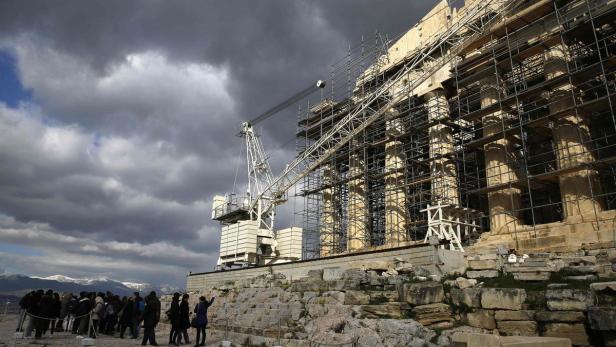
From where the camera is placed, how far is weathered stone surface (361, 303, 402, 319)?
15.0 meters

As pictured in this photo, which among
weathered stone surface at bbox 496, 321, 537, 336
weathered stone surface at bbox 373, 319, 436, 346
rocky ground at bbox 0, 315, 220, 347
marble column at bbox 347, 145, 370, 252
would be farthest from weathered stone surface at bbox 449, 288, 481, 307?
marble column at bbox 347, 145, 370, 252

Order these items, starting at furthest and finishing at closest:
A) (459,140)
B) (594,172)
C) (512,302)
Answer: (459,140) < (594,172) < (512,302)

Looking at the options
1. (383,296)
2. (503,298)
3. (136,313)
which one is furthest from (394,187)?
(136,313)

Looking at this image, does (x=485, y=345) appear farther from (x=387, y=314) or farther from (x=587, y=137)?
(x=587, y=137)

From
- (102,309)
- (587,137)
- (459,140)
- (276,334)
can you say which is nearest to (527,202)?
(459,140)

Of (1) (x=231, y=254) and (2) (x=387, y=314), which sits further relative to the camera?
(1) (x=231, y=254)

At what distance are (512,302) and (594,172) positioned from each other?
12.1 m

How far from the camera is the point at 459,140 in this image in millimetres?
32688

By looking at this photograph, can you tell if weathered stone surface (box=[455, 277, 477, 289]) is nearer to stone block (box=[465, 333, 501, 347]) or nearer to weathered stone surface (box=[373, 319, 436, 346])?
weathered stone surface (box=[373, 319, 436, 346])

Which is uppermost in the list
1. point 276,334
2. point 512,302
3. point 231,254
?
point 231,254

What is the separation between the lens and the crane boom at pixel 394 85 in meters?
28.9

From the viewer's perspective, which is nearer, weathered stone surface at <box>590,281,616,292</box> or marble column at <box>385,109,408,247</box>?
weathered stone surface at <box>590,281,616,292</box>

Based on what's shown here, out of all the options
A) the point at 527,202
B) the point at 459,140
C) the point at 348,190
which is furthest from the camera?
the point at 348,190

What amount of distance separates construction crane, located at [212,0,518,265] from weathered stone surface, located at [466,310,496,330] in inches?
757
